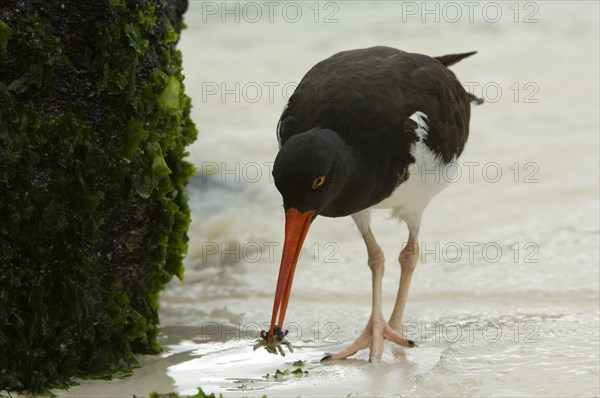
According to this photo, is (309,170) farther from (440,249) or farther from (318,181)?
(440,249)

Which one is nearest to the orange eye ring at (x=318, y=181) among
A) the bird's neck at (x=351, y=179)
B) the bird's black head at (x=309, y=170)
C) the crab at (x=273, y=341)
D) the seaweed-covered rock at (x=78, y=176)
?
the bird's black head at (x=309, y=170)

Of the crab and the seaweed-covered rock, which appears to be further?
the crab

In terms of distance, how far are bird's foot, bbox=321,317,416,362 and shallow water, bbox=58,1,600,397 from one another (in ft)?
0.23

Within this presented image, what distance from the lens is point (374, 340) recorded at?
4.86 meters

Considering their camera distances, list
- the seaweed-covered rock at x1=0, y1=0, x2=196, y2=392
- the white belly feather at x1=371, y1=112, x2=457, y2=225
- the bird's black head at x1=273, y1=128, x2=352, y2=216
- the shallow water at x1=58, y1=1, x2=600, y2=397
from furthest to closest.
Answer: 1. the white belly feather at x1=371, y1=112, x2=457, y2=225
2. the shallow water at x1=58, y1=1, x2=600, y2=397
3. the bird's black head at x1=273, y1=128, x2=352, y2=216
4. the seaweed-covered rock at x1=0, y1=0, x2=196, y2=392

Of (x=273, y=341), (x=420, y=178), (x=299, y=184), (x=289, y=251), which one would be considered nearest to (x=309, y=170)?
(x=299, y=184)

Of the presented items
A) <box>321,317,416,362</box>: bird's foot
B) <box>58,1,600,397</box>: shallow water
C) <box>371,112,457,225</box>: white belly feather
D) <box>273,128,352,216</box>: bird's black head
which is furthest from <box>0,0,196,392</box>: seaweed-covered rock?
<box>371,112,457,225</box>: white belly feather

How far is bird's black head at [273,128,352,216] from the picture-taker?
3.97m

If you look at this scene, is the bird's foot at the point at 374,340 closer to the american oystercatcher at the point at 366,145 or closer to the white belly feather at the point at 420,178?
the american oystercatcher at the point at 366,145

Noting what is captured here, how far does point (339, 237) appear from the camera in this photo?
762cm

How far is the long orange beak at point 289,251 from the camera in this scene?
4.02 metres

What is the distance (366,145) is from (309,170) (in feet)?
1.81

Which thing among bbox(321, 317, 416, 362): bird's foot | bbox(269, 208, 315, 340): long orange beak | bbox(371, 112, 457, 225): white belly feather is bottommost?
bbox(321, 317, 416, 362): bird's foot

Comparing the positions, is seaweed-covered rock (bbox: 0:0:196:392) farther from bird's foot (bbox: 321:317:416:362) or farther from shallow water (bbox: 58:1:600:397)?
bird's foot (bbox: 321:317:416:362)
